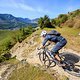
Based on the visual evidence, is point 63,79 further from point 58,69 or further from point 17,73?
point 17,73

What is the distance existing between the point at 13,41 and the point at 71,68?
75.8 feet

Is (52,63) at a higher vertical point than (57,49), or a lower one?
lower

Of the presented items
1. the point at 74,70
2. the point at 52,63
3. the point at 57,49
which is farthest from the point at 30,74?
the point at 74,70

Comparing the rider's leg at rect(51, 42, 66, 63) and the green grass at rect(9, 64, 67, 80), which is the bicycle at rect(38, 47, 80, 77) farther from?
the green grass at rect(9, 64, 67, 80)

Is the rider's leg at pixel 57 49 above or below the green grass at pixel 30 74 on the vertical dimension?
above

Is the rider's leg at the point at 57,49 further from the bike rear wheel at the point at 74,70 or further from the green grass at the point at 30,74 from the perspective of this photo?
the green grass at the point at 30,74

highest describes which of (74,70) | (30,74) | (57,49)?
(57,49)

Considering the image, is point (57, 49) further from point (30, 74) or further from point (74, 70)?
point (30, 74)

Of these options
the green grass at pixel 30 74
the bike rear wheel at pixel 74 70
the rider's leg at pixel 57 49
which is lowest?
the green grass at pixel 30 74

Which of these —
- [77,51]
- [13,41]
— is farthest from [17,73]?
[13,41]

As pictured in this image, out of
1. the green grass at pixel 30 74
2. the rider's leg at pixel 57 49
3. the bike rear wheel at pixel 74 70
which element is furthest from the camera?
the green grass at pixel 30 74

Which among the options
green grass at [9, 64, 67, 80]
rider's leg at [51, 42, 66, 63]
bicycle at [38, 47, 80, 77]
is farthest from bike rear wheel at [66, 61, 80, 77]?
green grass at [9, 64, 67, 80]

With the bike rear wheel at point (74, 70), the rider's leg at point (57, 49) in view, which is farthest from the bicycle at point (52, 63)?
the rider's leg at point (57, 49)

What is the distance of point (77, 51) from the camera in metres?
20.8
